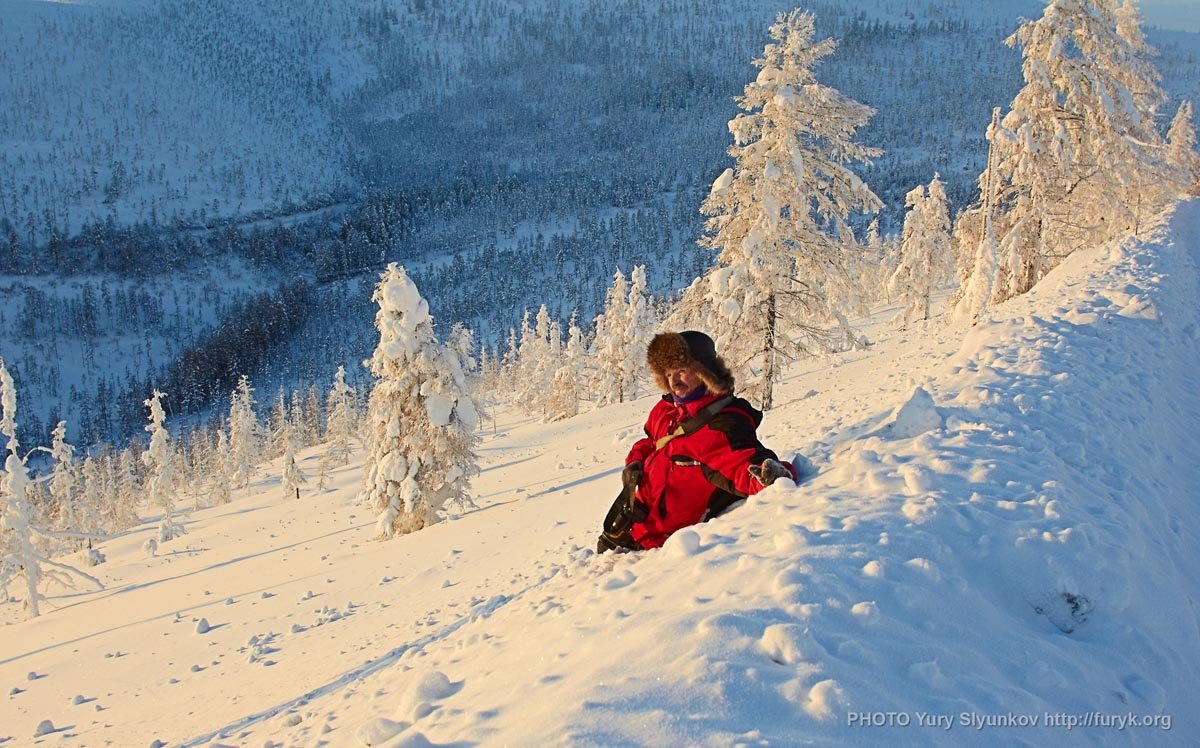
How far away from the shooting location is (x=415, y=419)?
2078 cm

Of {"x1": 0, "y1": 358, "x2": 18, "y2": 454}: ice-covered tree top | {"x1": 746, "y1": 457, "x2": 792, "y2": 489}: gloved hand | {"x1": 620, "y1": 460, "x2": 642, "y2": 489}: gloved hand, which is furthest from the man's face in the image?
{"x1": 0, "y1": 358, "x2": 18, "y2": 454}: ice-covered tree top

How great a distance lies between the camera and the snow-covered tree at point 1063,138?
742 inches

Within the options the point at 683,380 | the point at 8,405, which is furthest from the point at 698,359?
the point at 8,405

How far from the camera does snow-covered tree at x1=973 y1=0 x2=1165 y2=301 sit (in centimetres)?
1884

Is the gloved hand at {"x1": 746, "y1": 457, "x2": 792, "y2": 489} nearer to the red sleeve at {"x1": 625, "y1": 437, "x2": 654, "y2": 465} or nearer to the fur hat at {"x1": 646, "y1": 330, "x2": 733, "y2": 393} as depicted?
the fur hat at {"x1": 646, "y1": 330, "x2": 733, "y2": 393}

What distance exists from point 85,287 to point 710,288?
21417 centimetres

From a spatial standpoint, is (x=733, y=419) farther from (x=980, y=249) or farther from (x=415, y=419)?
(x=415, y=419)

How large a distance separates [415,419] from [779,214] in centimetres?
1212

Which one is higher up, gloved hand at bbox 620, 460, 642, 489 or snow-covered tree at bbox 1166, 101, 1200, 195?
snow-covered tree at bbox 1166, 101, 1200, 195

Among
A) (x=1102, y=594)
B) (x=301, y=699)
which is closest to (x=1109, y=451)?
(x=1102, y=594)

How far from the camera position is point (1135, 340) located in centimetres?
923

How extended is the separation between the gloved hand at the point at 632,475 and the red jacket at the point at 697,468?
0.14 feet

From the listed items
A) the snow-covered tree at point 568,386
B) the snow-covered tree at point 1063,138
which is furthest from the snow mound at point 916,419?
the snow-covered tree at point 568,386

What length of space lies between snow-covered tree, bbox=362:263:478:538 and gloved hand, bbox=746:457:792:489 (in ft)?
53.3
